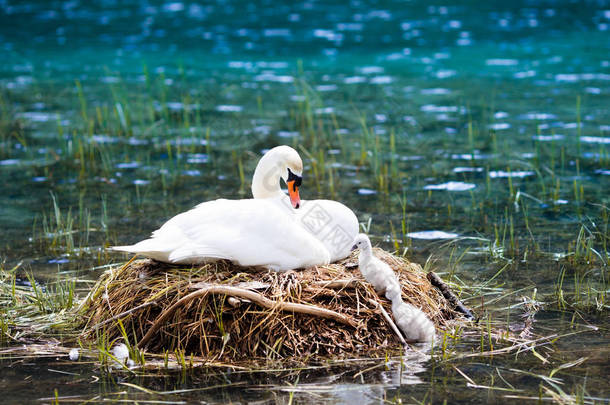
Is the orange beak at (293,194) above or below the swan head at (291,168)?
below

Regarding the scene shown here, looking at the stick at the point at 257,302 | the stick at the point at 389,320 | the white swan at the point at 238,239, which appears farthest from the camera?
the white swan at the point at 238,239

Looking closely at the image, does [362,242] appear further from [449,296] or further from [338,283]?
[449,296]

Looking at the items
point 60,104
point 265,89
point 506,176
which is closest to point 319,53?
point 265,89

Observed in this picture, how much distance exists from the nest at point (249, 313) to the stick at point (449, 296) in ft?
1.00

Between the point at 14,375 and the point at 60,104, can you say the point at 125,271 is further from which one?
the point at 60,104

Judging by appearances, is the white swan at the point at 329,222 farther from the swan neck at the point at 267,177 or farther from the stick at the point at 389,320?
the stick at the point at 389,320

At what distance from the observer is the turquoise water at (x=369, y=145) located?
779cm

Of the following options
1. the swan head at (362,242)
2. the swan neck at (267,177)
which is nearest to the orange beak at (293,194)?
the swan neck at (267,177)

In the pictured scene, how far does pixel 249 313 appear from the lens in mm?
6320

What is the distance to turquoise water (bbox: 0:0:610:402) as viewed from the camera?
25.6 ft

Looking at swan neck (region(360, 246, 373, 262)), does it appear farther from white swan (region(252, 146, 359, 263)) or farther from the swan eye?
the swan eye

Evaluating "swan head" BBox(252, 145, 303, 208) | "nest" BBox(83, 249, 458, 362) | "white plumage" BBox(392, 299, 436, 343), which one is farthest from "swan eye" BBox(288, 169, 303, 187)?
"white plumage" BBox(392, 299, 436, 343)

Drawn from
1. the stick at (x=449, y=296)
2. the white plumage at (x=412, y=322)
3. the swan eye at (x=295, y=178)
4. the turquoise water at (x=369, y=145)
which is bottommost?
the turquoise water at (x=369, y=145)

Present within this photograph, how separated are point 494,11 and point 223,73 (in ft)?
45.1
